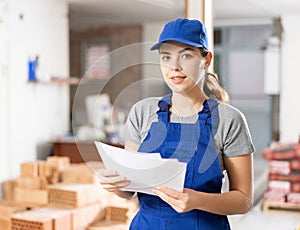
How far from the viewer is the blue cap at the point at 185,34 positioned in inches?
51.4

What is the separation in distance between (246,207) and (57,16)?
4.28 m

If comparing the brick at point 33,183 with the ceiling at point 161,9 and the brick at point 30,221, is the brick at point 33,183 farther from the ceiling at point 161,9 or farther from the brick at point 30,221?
the ceiling at point 161,9

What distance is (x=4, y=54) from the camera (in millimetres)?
4297

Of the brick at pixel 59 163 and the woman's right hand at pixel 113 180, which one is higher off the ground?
the woman's right hand at pixel 113 180

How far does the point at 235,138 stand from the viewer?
131cm

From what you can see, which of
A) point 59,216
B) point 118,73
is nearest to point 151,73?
point 118,73

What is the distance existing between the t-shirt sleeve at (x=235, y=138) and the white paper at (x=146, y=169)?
0.17m

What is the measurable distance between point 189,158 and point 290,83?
18.8 feet

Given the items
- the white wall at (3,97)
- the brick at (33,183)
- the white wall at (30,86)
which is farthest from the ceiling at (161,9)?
the brick at (33,183)

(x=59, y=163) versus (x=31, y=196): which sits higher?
(x=59, y=163)

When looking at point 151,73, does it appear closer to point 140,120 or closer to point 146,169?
point 140,120

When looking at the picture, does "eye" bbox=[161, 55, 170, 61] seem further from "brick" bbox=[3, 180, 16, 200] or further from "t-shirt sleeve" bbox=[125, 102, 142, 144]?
"brick" bbox=[3, 180, 16, 200]

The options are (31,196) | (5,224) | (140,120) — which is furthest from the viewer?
(31,196)

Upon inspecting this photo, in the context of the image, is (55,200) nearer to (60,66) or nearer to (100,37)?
(60,66)
